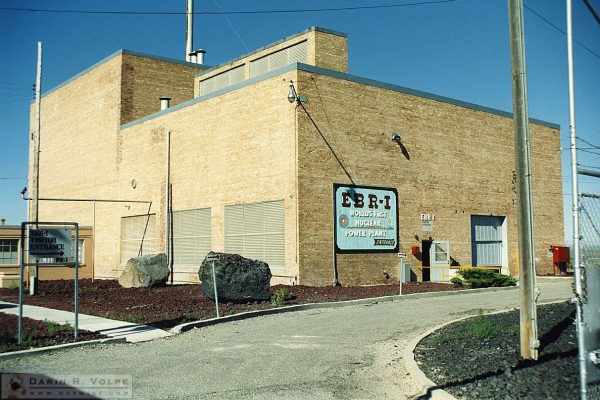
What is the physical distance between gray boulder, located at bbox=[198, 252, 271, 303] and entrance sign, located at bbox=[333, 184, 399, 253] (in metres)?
6.58

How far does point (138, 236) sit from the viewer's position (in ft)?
110

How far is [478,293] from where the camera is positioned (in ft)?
72.0

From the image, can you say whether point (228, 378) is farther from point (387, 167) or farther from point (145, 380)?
point (387, 167)

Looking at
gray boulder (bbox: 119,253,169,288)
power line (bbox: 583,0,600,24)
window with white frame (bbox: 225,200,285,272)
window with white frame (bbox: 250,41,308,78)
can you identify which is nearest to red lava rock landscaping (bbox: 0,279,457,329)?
gray boulder (bbox: 119,253,169,288)

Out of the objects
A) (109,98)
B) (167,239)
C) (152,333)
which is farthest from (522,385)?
(109,98)

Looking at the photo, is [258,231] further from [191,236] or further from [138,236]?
[138,236]

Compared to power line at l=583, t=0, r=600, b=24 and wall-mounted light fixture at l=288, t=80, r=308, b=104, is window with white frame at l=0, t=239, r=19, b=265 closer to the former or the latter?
wall-mounted light fixture at l=288, t=80, r=308, b=104

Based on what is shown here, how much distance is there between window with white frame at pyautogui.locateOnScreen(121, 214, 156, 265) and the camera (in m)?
32.5

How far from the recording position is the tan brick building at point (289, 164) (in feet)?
79.7

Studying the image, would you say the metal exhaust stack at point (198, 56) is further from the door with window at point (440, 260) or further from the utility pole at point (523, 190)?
the utility pole at point (523, 190)

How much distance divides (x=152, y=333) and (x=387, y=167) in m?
16.1

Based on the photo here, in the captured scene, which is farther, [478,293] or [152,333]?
[478,293]

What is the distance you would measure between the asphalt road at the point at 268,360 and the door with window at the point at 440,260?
1297 centimetres

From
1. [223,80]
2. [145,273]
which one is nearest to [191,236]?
[145,273]
